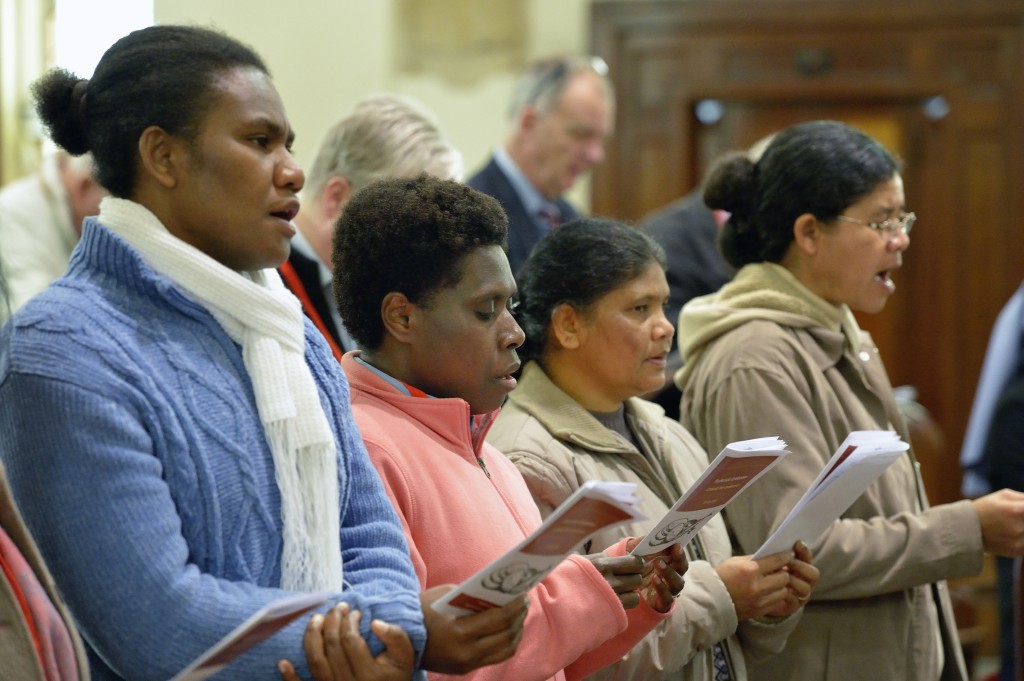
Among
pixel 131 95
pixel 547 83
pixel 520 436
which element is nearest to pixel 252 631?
pixel 131 95

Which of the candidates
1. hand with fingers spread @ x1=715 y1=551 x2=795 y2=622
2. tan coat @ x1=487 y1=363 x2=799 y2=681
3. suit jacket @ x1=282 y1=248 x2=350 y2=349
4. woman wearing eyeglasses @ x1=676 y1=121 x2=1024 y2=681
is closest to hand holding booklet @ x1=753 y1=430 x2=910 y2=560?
hand with fingers spread @ x1=715 y1=551 x2=795 y2=622

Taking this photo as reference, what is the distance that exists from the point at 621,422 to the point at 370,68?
13.0 feet

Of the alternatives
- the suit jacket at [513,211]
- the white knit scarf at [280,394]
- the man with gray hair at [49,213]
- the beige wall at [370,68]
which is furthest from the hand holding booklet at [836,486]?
the beige wall at [370,68]

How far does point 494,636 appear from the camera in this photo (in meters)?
1.53

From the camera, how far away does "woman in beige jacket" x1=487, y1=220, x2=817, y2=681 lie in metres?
2.20

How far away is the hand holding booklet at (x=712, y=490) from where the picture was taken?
1784 mm

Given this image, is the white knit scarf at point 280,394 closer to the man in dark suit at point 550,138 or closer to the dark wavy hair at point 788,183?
the dark wavy hair at point 788,183

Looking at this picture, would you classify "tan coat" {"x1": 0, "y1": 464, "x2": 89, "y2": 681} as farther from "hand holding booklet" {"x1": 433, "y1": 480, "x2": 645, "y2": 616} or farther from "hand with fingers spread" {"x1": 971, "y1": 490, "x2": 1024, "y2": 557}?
"hand with fingers spread" {"x1": 971, "y1": 490, "x2": 1024, "y2": 557}

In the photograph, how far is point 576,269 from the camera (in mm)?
2383

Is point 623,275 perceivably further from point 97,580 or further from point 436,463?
point 97,580

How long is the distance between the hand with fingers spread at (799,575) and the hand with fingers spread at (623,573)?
44 centimetres

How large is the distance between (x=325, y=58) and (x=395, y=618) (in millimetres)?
4827

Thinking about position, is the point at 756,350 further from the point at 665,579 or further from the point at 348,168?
the point at 348,168

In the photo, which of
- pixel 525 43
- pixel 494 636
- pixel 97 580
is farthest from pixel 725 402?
pixel 525 43
